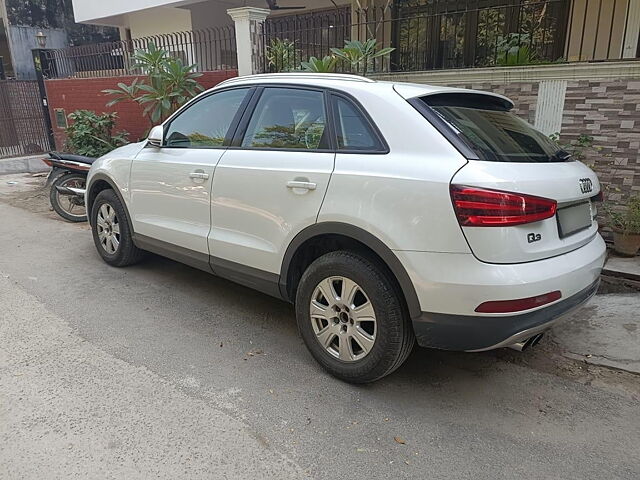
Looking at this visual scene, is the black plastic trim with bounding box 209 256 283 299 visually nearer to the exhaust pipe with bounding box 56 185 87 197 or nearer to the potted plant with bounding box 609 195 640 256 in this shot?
the potted plant with bounding box 609 195 640 256

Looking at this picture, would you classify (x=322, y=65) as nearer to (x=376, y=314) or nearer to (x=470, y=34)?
(x=470, y=34)

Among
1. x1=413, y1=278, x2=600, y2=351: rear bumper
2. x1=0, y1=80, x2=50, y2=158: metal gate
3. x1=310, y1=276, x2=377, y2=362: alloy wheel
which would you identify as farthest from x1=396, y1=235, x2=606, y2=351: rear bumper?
x1=0, y1=80, x2=50, y2=158: metal gate

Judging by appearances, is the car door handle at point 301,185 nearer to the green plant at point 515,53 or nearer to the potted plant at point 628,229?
the potted plant at point 628,229

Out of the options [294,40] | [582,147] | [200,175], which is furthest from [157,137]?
[582,147]

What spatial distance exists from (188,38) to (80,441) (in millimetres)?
8936

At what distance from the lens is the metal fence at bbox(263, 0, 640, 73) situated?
23.2 ft

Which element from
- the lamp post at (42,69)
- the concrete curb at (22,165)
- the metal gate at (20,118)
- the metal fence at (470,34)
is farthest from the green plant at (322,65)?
the metal gate at (20,118)

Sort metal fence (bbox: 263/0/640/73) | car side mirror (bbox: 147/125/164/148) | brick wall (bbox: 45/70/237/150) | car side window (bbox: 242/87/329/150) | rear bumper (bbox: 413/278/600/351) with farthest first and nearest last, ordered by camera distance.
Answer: brick wall (bbox: 45/70/237/150) < metal fence (bbox: 263/0/640/73) < car side mirror (bbox: 147/125/164/148) < car side window (bbox: 242/87/329/150) < rear bumper (bbox: 413/278/600/351)

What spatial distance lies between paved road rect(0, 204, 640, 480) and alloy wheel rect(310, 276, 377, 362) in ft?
0.82

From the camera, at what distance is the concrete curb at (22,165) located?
1177cm

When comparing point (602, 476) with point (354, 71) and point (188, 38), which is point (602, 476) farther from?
point (188, 38)

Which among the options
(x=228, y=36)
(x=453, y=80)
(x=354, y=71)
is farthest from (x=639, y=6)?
(x=228, y=36)

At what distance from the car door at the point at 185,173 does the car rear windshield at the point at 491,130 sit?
5.13 ft

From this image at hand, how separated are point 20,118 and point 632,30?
1337cm
